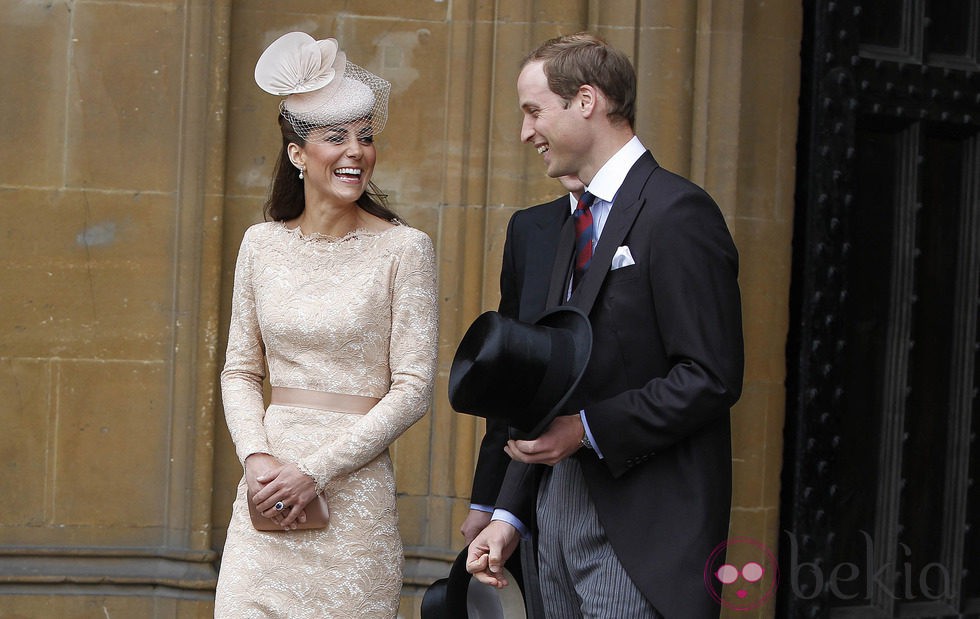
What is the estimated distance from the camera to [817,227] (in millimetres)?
4910

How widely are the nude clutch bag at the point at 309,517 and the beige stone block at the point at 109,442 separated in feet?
5.81

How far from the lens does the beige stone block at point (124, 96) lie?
15.5 ft

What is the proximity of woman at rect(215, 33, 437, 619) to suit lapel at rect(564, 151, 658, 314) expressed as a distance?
2.02 feet

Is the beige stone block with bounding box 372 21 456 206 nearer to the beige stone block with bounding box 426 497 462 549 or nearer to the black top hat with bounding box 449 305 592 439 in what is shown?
the beige stone block with bounding box 426 497 462 549

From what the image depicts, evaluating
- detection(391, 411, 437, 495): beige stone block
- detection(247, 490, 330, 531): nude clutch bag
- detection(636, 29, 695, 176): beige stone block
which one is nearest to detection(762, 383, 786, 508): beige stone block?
detection(636, 29, 695, 176): beige stone block

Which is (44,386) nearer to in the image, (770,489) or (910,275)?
(770,489)

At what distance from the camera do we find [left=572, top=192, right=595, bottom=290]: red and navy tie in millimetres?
2777

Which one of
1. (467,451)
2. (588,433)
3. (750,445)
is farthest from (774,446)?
(588,433)

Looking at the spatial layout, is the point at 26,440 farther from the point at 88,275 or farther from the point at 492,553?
the point at 492,553

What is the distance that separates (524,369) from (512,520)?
0.50m

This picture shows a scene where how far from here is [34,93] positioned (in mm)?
4703

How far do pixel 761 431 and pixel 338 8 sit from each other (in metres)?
2.20

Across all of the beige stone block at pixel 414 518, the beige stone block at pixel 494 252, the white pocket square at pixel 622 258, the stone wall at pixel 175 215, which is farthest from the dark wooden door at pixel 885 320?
the white pocket square at pixel 622 258

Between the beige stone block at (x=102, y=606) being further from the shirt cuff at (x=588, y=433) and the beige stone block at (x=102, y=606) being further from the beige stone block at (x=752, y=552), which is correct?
the shirt cuff at (x=588, y=433)
